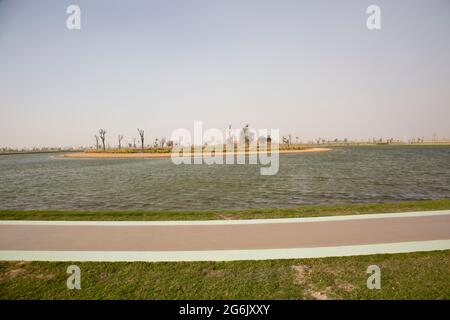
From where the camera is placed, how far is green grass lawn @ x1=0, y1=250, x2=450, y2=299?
395cm

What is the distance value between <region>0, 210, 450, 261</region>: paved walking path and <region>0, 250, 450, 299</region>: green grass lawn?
0.29m

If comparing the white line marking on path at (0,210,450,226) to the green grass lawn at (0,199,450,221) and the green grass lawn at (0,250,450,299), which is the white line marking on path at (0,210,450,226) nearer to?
the green grass lawn at (0,199,450,221)

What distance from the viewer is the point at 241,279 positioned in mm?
4355

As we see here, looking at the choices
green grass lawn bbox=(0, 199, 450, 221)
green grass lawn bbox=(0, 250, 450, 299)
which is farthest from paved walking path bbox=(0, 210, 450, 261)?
green grass lawn bbox=(0, 199, 450, 221)

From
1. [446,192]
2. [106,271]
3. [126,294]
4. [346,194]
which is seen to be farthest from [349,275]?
[446,192]

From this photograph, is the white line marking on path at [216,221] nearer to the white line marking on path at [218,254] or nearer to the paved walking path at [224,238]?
the paved walking path at [224,238]

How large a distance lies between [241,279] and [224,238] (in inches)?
70.1

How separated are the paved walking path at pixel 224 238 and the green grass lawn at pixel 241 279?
29 cm

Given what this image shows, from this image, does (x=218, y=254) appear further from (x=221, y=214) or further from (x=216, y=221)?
(x=221, y=214)

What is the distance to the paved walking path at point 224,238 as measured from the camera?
5273mm

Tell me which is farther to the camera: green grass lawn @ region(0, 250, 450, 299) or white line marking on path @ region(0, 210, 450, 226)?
white line marking on path @ region(0, 210, 450, 226)

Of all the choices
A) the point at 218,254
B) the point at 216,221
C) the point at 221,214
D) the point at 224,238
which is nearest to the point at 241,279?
the point at 218,254
